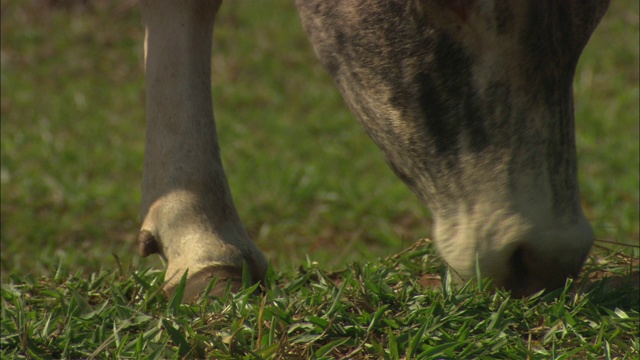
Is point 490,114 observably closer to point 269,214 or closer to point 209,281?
point 209,281

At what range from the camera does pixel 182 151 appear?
2701 millimetres

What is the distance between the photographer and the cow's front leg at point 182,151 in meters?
2.67

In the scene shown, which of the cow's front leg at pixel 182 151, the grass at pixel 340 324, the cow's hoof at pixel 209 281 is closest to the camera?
the grass at pixel 340 324

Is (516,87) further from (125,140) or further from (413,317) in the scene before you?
(125,140)

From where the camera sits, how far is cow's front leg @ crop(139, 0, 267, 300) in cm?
267

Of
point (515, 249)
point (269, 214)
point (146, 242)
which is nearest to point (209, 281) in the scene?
point (146, 242)

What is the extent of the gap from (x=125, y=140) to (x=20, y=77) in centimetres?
141

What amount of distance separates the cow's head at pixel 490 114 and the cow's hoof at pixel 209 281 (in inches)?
20.2

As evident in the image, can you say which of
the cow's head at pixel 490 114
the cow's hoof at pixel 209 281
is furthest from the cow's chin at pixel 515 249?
the cow's hoof at pixel 209 281

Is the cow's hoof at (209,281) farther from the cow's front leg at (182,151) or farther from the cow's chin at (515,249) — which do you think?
the cow's chin at (515,249)

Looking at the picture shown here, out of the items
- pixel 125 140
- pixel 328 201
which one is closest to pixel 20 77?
pixel 125 140

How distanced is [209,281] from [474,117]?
748 millimetres

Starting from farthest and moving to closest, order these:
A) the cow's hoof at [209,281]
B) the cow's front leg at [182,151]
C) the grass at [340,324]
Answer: the cow's front leg at [182,151]
the cow's hoof at [209,281]
the grass at [340,324]

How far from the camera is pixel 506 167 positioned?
231cm
